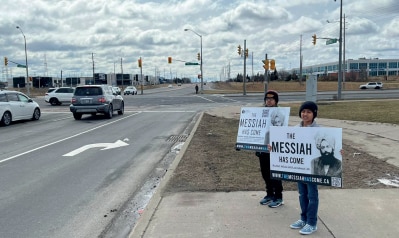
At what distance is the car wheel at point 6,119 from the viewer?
18.2 metres

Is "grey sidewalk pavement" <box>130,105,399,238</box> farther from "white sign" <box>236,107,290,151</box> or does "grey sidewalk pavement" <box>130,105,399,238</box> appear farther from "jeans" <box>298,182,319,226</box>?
"white sign" <box>236,107,290,151</box>

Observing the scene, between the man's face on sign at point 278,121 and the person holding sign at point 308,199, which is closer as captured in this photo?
the person holding sign at point 308,199

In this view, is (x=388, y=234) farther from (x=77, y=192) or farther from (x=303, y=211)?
(x=77, y=192)

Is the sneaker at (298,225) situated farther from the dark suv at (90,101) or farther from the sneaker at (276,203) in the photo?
the dark suv at (90,101)

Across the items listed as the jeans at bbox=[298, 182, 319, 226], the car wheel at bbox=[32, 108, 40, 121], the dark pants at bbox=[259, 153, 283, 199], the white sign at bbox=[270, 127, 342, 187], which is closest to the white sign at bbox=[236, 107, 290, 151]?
the dark pants at bbox=[259, 153, 283, 199]

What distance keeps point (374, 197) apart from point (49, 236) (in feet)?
14.4

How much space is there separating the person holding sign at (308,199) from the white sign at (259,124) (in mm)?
745

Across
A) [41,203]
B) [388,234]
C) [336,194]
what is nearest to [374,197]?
[336,194]

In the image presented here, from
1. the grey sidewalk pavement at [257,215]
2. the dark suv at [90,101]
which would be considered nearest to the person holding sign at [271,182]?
the grey sidewalk pavement at [257,215]

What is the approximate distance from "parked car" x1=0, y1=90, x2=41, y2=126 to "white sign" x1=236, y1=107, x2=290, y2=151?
51.1ft

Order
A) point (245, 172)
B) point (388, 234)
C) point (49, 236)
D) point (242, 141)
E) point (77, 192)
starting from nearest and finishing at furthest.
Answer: point (388, 234), point (49, 236), point (242, 141), point (77, 192), point (245, 172)

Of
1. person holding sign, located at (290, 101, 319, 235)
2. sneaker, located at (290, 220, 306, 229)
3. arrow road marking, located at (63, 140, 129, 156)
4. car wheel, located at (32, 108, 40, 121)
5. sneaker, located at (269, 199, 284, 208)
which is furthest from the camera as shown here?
car wheel, located at (32, 108, 40, 121)

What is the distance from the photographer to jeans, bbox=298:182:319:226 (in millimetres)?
4391

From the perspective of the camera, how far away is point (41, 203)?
6.07 meters
